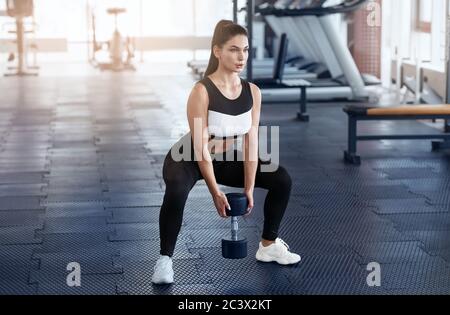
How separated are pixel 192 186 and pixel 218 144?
164mm

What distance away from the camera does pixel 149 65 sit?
43.5 feet

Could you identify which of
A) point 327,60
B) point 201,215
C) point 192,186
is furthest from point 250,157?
point 327,60

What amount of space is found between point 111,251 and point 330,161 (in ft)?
7.46

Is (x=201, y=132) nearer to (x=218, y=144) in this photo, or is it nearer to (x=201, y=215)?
(x=218, y=144)

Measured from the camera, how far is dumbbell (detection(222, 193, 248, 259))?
2.79m

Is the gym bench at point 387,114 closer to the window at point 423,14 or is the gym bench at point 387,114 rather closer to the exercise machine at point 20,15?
the window at point 423,14

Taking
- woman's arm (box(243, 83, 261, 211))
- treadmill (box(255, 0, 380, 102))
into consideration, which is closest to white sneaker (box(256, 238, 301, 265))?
woman's arm (box(243, 83, 261, 211))

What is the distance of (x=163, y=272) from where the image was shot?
290cm

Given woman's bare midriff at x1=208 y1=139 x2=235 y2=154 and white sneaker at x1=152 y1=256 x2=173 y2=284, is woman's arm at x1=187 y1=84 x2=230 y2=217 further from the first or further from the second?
white sneaker at x1=152 y1=256 x2=173 y2=284

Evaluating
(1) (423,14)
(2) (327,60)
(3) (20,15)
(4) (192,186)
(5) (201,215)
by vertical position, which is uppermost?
(3) (20,15)

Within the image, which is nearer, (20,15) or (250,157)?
(250,157)

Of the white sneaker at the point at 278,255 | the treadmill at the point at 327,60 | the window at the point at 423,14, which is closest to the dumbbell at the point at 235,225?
the white sneaker at the point at 278,255
